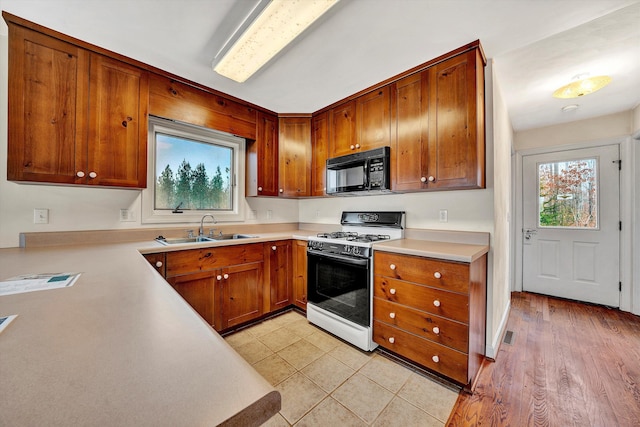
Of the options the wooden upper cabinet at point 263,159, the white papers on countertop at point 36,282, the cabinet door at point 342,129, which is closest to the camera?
the white papers on countertop at point 36,282

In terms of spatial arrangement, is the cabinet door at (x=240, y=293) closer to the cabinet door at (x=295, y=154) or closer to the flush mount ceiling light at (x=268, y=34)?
the cabinet door at (x=295, y=154)

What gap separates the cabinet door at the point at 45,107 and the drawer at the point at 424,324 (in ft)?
8.23

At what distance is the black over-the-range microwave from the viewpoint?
2.31 meters

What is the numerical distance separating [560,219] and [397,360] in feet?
10.4

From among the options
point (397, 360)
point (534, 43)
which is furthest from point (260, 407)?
point (534, 43)

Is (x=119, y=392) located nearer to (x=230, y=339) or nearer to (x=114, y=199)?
(x=230, y=339)

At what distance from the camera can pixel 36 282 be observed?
38.1 inches

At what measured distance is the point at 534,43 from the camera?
184cm

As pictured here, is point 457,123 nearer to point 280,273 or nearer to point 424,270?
point 424,270

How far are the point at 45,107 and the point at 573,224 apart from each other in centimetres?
552

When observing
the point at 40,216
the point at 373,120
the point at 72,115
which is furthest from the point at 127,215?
the point at 373,120

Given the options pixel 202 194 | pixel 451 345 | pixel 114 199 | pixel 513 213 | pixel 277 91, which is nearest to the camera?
pixel 451 345

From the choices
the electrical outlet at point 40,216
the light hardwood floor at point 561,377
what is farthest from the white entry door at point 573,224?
the electrical outlet at point 40,216

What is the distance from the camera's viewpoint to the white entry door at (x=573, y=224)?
303 centimetres
